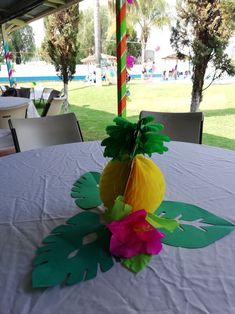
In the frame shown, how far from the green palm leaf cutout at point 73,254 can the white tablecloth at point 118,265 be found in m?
0.02

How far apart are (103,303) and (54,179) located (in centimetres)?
66

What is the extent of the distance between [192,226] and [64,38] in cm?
635

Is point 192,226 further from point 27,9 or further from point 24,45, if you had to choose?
point 24,45

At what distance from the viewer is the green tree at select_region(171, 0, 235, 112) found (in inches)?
131

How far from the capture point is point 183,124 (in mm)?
1911

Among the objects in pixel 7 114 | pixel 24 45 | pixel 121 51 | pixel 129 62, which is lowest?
pixel 7 114

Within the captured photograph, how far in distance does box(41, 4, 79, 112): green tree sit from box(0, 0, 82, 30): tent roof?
0.40 meters

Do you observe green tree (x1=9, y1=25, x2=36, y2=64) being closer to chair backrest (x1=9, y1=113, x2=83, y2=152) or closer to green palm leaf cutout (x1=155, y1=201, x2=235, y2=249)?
chair backrest (x1=9, y1=113, x2=83, y2=152)

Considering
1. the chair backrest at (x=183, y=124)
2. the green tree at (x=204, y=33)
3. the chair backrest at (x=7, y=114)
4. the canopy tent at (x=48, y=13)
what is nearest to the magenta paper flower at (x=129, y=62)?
the canopy tent at (x=48, y=13)

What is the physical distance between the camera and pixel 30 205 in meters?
0.92

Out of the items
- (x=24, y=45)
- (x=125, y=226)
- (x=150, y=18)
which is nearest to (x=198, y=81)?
(x=125, y=226)

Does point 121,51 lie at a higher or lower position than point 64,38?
lower

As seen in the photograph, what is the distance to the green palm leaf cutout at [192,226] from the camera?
73cm

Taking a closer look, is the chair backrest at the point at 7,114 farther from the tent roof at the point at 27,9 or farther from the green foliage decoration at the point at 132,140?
the tent roof at the point at 27,9
